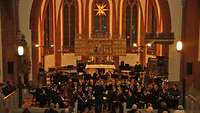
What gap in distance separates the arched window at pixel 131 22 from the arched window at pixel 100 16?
5.93 ft

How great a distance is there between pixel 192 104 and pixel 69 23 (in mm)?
17763

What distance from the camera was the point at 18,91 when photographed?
16688mm

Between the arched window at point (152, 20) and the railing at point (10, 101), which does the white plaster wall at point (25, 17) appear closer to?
the railing at point (10, 101)

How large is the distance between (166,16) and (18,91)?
8958 mm

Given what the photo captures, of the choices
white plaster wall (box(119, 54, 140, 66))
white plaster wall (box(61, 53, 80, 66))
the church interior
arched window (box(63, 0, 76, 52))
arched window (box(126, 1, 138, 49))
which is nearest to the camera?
the church interior

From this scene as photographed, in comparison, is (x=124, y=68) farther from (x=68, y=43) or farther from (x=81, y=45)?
(x=68, y=43)

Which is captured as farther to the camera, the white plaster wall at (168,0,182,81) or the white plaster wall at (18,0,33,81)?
the white plaster wall at (18,0,33,81)

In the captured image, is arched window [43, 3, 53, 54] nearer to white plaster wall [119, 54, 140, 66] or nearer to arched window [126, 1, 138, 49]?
white plaster wall [119, 54, 140, 66]

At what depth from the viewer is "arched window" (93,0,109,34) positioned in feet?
98.8

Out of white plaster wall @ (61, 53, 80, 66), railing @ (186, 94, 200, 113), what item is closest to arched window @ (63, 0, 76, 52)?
white plaster wall @ (61, 53, 80, 66)

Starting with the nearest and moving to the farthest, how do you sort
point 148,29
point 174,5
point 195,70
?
point 195,70 < point 174,5 < point 148,29

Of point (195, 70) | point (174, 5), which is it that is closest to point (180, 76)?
point (195, 70)

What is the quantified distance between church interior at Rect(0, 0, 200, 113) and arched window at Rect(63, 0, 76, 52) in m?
0.08

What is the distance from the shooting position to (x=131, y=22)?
30125mm
